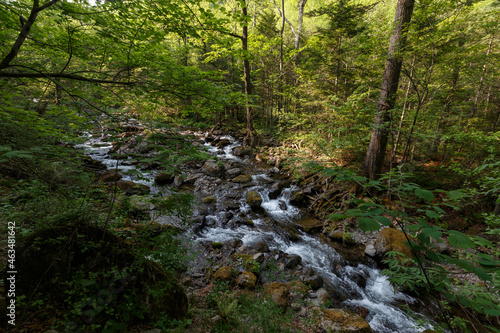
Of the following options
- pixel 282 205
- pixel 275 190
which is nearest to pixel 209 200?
pixel 275 190

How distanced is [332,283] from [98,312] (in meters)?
5.05

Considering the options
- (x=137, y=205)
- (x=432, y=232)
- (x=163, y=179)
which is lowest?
(x=163, y=179)

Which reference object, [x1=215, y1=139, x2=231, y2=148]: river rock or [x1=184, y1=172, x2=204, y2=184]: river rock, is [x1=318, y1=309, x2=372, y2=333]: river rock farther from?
[x1=215, y1=139, x2=231, y2=148]: river rock

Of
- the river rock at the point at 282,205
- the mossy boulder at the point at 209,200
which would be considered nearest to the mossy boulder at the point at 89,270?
the mossy boulder at the point at 209,200

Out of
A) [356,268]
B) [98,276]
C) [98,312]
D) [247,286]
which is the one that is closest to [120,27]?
[98,276]

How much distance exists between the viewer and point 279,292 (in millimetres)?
4062

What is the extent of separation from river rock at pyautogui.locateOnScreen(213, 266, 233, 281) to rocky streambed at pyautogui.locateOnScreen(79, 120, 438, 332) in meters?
0.02

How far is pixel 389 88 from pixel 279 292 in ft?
23.7

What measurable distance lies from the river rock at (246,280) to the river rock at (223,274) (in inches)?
8.7

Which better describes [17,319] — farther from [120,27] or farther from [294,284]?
[294,284]

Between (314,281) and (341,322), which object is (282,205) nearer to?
(314,281)

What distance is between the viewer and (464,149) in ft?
31.0

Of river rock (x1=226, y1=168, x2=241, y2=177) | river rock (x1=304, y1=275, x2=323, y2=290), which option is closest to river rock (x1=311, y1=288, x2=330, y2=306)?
river rock (x1=304, y1=275, x2=323, y2=290)

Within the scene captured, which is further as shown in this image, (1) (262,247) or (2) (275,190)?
(2) (275,190)
